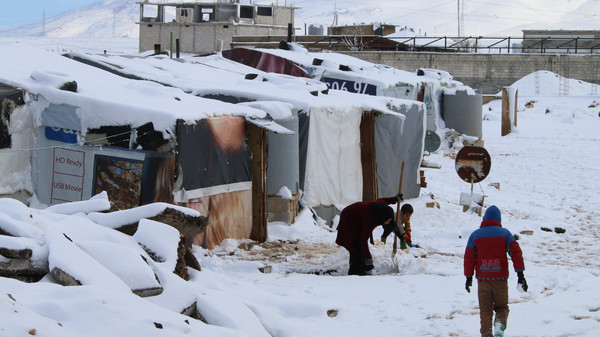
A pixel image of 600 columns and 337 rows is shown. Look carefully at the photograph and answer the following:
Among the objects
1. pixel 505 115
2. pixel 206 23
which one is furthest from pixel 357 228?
pixel 206 23

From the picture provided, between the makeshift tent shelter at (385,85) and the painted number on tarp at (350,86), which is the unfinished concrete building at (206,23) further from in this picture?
the painted number on tarp at (350,86)

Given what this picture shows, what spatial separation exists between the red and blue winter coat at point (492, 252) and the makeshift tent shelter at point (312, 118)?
5.54 meters

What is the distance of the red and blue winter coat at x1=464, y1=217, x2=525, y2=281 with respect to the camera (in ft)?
24.6

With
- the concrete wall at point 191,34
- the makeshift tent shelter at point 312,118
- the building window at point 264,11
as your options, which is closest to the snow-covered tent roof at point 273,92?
the makeshift tent shelter at point 312,118

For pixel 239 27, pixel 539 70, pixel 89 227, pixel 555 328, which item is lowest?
pixel 555 328

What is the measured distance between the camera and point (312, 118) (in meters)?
13.6

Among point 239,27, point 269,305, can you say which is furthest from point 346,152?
point 239,27

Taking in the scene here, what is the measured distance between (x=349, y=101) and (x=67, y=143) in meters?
5.55

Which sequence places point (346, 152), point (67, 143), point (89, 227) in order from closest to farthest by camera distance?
point (89, 227) → point (67, 143) → point (346, 152)

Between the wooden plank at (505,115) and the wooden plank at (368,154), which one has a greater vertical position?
the wooden plank at (505,115)

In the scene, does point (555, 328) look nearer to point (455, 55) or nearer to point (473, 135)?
point (473, 135)

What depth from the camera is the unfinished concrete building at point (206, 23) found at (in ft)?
210

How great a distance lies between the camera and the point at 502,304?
295 inches

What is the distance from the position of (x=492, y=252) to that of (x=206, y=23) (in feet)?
191
